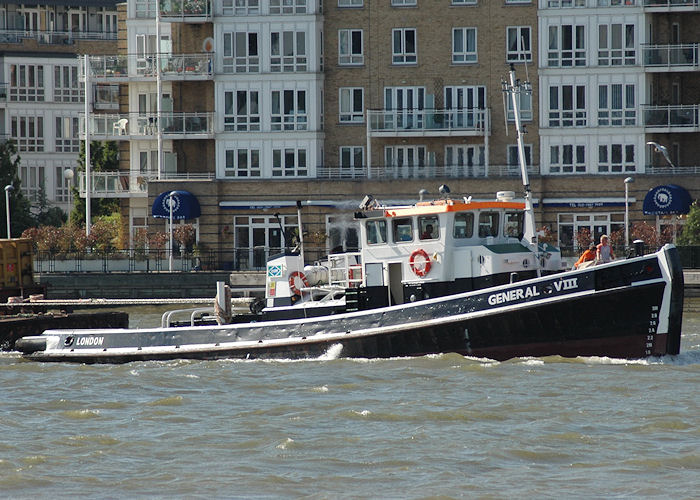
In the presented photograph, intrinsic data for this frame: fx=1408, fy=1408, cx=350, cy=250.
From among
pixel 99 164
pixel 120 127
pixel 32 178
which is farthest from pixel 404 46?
pixel 32 178

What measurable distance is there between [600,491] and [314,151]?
148 feet

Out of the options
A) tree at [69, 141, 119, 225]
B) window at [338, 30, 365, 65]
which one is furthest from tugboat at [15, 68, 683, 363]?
tree at [69, 141, 119, 225]

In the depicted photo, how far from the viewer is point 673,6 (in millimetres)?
58188

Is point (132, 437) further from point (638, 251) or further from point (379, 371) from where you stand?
point (638, 251)

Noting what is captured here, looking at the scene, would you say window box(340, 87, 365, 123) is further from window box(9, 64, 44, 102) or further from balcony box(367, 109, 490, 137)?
window box(9, 64, 44, 102)

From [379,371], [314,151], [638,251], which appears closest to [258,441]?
[379,371]

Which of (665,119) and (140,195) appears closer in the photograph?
(665,119)

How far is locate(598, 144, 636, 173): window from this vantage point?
58.8 meters

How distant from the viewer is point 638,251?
2652 cm

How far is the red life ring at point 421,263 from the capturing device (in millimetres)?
27917

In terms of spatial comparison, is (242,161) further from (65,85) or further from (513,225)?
(513,225)

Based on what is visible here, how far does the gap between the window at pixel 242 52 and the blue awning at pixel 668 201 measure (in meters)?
17.7

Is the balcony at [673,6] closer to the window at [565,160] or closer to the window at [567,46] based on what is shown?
the window at [567,46]

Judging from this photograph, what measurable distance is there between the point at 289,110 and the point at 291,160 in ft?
7.10
